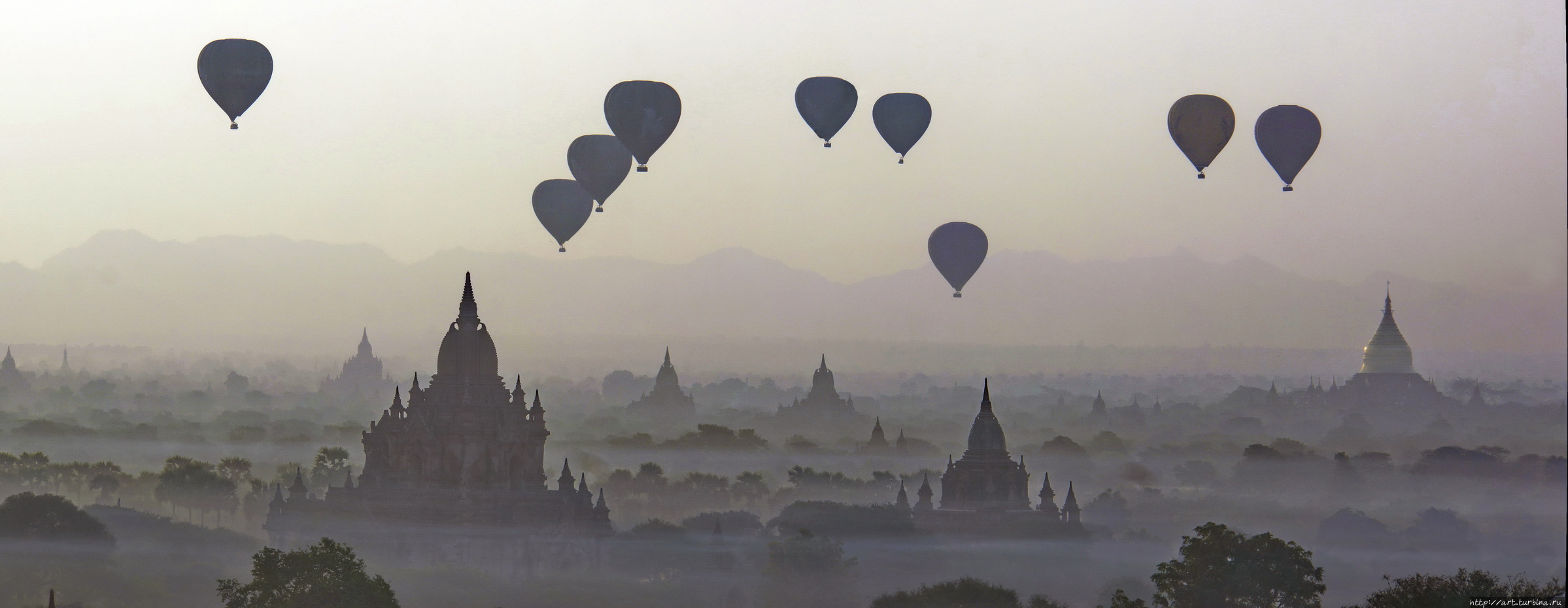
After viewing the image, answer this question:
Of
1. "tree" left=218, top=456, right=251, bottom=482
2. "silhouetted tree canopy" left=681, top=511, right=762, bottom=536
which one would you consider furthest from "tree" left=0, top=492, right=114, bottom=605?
"silhouetted tree canopy" left=681, top=511, right=762, bottom=536

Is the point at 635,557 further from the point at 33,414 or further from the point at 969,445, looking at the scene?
the point at 33,414

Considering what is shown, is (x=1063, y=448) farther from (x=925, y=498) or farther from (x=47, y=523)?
(x=47, y=523)

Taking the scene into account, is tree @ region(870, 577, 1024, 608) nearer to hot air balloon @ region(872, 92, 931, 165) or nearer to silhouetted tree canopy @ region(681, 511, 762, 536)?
hot air balloon @ region(872, 92, 931, 165)

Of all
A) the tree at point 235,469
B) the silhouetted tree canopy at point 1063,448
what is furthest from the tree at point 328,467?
the silhouetted tree canopy at point 1063,448

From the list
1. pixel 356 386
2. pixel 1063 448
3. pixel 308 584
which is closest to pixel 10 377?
pixel 356 386

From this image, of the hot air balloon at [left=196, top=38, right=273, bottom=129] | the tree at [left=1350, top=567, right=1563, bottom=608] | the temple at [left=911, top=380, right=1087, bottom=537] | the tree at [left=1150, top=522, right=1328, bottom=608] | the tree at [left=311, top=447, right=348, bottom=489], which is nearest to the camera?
the tree at [left=1350, top=567, right=1563, bottom=608]

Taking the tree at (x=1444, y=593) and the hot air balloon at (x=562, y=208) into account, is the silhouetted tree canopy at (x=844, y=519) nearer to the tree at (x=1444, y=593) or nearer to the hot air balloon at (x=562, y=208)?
the hot air balloon at (x=562, y=208)
